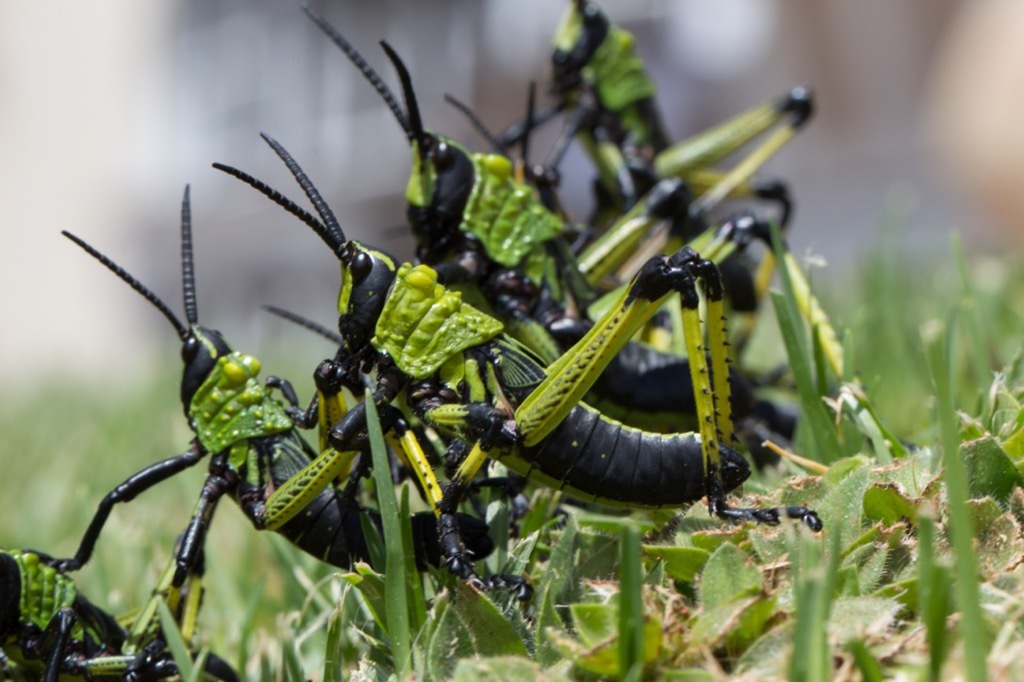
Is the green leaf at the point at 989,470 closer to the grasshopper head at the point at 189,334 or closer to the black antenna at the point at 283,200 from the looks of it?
the black antenna at the point at 283,200

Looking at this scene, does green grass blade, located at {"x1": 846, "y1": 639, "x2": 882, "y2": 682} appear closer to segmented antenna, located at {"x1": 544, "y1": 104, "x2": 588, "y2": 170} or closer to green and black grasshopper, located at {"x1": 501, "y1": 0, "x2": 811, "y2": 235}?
segmented antenna, located at {"x1": 544, "y1": 104, "x2": 588, "y2": 170}

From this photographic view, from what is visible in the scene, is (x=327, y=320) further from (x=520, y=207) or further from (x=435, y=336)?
(x=435, y=336)

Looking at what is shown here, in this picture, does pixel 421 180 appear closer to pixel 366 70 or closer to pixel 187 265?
pixel 366 70

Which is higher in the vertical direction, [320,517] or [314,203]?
[314,203]

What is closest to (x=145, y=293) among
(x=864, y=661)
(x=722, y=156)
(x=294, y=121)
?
(x=864, y=661)

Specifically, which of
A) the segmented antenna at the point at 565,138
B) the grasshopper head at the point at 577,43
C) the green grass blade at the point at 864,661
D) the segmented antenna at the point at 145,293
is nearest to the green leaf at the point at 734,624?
the green grass blade at the point at 864,661

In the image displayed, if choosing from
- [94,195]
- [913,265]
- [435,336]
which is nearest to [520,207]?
[435,336]
